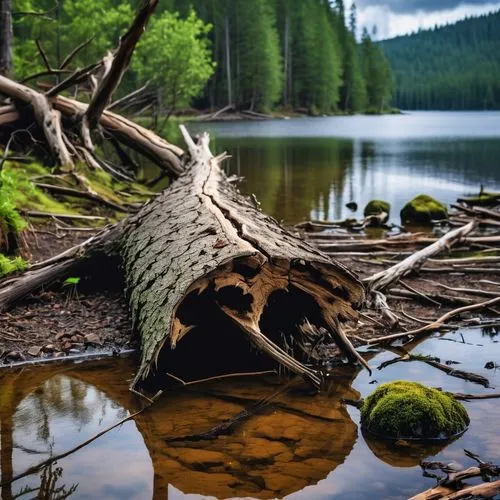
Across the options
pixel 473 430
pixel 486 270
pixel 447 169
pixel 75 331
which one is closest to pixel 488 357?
pixel 473 430

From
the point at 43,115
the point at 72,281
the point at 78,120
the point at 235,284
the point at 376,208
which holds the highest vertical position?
the point at 43,115

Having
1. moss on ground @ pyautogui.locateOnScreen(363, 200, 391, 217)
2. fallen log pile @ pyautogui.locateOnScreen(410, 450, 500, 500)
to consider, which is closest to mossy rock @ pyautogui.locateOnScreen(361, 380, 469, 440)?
fallen log pile @ pyautogui.locateOnScreen(410, 450, 500, 500)

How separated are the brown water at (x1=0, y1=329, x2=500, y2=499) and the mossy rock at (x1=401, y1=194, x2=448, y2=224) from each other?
7.61m

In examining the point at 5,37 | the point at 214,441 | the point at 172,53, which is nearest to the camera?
the point at 214,441

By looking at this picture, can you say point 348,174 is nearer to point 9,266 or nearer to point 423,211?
point 423,211

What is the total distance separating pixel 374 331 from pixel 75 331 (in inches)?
100

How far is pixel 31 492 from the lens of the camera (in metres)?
3.37

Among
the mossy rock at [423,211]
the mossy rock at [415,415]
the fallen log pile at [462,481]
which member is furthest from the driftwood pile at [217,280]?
the mossy rock at [423,211]

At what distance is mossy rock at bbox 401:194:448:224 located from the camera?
486 inches

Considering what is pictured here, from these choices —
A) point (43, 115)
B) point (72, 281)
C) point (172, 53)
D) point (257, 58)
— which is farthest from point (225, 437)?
point (257, 58)

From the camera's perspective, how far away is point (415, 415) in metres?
3.98

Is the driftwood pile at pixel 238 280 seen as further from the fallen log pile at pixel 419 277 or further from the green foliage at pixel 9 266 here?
the green foliage at pixel 9 266

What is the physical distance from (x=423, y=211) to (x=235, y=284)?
8.54 meters

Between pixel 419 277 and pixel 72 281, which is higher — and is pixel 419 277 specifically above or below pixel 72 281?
below
